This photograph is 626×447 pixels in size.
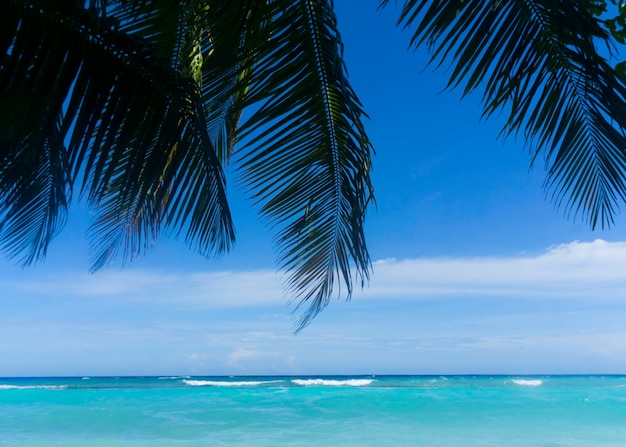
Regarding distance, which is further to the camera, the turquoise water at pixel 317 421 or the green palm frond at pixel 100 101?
the turquoise water at pixel 317 421

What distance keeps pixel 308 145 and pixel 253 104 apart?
1.06ft

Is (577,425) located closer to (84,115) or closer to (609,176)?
(609,176)

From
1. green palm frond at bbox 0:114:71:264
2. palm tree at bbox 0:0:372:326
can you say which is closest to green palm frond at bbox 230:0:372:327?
palm tree at bbox 0:0:372:326

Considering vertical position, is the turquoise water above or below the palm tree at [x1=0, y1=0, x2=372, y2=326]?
below

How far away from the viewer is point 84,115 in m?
1.63

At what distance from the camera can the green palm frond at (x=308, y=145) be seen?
2.17 meters

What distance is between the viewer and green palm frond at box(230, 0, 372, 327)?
217 centimetres

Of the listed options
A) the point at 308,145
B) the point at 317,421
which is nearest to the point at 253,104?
the point at 308,145

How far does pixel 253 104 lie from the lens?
2266mm

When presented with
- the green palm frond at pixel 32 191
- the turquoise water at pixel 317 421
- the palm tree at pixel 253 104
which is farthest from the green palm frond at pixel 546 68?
the turquoise water at pixel 317 421

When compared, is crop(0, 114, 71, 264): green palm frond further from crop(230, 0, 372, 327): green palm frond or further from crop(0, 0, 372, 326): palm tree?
crop(230, 0, 372, 327): green palm frond

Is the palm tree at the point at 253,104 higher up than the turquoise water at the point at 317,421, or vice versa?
the palm tree at the point at 253,104

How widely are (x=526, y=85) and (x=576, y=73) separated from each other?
6.2 inches

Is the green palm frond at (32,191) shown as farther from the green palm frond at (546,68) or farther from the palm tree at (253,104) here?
the green palm frond at (546,68)
